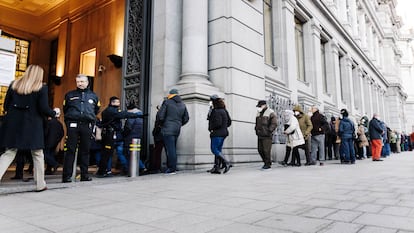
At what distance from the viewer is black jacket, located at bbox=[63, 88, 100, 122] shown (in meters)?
5.67

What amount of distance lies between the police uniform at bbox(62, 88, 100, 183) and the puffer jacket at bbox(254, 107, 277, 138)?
4.10 m

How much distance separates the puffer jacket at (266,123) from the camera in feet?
26.8

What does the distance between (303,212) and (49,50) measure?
18380mm

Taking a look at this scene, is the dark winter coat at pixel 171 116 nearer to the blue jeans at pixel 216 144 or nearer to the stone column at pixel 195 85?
the blue jeans at pixel 216 144

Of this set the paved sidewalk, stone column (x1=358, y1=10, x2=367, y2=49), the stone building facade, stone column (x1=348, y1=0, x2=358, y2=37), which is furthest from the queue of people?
stone column (x1=358, y1=10, x2=367, y2=49)

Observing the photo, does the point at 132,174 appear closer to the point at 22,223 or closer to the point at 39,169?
the point at 39,169

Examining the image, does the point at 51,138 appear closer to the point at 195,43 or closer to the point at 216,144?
the point at 216,144

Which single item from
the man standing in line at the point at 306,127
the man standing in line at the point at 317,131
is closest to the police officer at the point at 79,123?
the man standing in line at the point at 306,127

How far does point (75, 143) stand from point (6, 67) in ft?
5.28

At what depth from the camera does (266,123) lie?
8180 millimetres

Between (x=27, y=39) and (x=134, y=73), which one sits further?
(x=27, y=39)

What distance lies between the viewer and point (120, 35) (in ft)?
41.1

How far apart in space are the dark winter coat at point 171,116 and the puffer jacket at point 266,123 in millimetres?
2157

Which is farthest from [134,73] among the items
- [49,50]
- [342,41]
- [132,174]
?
[342,41]
